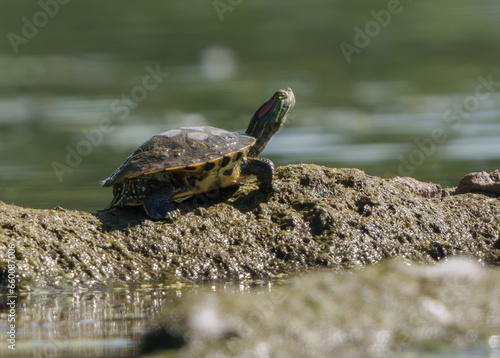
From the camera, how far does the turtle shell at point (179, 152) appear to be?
16.2 ft

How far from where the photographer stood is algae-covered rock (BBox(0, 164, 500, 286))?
4672 mm

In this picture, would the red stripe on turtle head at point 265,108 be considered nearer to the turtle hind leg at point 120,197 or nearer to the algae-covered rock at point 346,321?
the turtle hind leg at point 120,197

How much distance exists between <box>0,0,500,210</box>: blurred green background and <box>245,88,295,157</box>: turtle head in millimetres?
2961

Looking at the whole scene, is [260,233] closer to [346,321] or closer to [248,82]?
[346,321]

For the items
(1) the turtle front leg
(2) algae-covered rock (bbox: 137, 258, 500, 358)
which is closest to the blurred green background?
(1) the turtle front leg

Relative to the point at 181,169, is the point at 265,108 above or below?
above

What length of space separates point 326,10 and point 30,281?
1677cm
